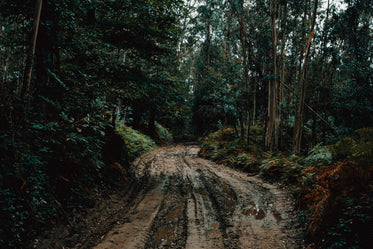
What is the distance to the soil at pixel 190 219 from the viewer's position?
12.4ft

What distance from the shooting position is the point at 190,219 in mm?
4660

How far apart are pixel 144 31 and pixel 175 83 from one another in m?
1.70

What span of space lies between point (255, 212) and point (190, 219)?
1512 millimetres

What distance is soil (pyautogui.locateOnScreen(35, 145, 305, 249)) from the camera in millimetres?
3781

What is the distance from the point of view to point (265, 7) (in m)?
11.9

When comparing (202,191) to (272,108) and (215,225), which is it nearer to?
(215,225)

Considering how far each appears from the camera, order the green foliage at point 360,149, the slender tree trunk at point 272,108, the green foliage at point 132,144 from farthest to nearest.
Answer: the green foliage at point 132,144 < the slender tree trunk at point 272,108 < the green foliage at point 360,149

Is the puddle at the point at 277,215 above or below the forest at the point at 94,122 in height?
below

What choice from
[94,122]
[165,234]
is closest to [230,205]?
[165,234]

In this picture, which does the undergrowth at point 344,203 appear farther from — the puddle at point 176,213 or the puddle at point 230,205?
the puddle at point 176,213

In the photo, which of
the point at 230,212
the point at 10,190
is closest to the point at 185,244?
the point at 230,212

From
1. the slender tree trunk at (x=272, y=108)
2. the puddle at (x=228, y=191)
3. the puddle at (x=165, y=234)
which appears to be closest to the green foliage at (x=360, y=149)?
the puddle at (x=228, y=191)

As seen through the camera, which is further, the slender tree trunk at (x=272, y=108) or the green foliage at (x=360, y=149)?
the slender tree trunk at (x=272, y=108)

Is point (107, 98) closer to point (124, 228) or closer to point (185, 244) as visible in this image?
point (124, 228)
